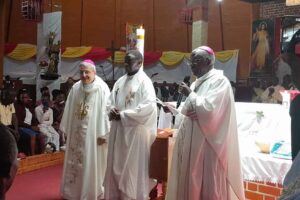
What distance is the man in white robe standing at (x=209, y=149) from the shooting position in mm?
3529

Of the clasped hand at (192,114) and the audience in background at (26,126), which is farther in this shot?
the audience in background at (26,126)

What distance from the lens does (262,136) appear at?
436cm

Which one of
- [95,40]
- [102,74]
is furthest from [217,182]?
[95,40]

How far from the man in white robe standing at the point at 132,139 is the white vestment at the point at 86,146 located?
1.38 ft

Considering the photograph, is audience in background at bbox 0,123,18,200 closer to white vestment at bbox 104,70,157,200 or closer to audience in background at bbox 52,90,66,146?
white vestment at bbox 104,70,157,200

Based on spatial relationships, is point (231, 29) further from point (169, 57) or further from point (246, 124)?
point (246, 124)

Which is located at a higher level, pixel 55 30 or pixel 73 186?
pixel 55 30

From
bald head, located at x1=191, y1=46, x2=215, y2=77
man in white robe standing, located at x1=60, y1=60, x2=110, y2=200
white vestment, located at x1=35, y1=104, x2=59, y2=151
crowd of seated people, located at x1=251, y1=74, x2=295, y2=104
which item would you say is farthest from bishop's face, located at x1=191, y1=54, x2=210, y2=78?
crowd of seated people, located at x1=251, y1=74, x2=295, y2=104

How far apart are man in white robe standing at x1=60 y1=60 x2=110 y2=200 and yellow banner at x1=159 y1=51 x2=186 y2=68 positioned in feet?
26.0

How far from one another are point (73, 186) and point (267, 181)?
8.60 feet

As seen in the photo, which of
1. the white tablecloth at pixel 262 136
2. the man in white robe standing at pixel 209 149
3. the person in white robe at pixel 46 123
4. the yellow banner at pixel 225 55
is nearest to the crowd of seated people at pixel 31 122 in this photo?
the person in white robe at pixel 46 123

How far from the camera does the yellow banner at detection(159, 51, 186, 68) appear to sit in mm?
13055

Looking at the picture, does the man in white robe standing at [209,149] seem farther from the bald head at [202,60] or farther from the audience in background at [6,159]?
the audience in background at [6,159]

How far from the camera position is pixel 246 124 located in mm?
4641
